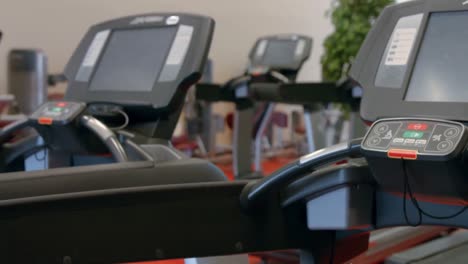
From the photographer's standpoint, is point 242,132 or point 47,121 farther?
point 242,132

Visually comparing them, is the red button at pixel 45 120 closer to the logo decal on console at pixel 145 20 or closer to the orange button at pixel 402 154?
the logo decal on console at pixel 145 20

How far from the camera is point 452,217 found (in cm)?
108

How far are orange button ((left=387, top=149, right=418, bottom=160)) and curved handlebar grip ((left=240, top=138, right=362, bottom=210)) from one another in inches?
3.5

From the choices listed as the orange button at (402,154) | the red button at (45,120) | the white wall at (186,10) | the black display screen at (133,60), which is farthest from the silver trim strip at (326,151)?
the white wall at (186,10)

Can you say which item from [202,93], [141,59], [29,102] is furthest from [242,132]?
[141,59]

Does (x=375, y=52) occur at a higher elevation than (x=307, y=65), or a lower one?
higher

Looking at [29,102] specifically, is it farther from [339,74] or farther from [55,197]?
[55,197]

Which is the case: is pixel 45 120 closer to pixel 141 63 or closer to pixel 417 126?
pixel 141 63

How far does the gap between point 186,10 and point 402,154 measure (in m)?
5.42

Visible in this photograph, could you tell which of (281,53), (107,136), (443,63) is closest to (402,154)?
(443,63)

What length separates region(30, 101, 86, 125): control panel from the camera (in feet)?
6.32

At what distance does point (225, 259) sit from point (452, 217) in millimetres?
540

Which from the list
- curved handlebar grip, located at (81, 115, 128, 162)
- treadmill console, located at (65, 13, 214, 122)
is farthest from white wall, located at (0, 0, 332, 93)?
curved handlebar grip, located at (81, 115, 128, 162)

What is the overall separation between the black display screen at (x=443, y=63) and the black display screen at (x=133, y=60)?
938mm
